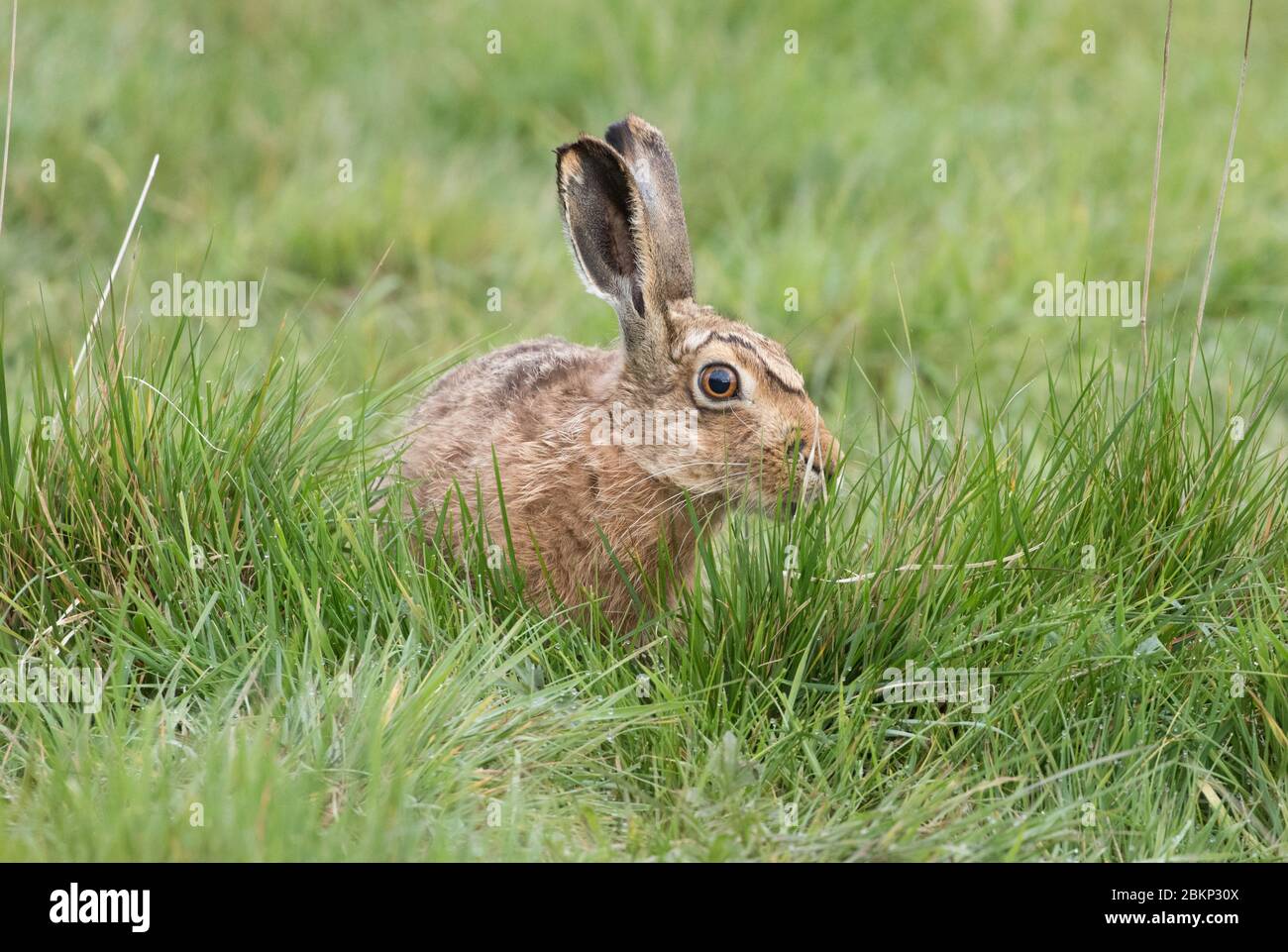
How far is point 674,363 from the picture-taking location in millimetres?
5230

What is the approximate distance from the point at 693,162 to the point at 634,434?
146 inches

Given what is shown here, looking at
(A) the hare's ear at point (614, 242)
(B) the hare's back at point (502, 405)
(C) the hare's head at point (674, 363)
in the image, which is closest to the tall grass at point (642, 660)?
(C) the hare's head at point (674, 363)

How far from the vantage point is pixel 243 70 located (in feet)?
30.1

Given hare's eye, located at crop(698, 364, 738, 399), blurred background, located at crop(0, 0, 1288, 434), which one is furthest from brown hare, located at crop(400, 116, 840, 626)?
blurred background, located at crop(0, 0, 1288, 434)

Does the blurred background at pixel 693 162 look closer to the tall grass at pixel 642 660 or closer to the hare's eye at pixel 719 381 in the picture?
the hare's eye at pixel 719 381

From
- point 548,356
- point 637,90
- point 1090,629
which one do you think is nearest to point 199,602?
point 548,356

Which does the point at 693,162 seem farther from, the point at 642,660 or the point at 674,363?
the point at 642,660

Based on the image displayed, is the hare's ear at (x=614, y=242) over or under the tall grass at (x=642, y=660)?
over

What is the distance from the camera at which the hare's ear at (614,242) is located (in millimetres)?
5125

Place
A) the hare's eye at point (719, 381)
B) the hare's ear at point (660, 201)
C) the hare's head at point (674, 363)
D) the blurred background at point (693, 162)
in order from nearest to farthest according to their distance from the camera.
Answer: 1. the hare's head at point (674, 363)
2. the hare's eye at point (719, 381)
3. the hare's ear at point (660, 201)
4. the blurred background at point (693, 162)

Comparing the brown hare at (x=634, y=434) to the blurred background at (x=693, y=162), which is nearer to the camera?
the brown hare at (x=634, y=434)

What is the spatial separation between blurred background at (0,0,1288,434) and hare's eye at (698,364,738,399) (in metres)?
1.14
